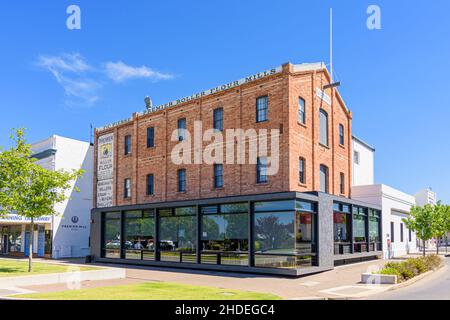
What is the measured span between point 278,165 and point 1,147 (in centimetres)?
1416

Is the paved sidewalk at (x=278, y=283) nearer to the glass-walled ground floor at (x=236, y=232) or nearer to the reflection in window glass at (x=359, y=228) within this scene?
the glass-walled ground floor at (x=236, y=232)

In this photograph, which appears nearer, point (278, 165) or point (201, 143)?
point (278, 165)

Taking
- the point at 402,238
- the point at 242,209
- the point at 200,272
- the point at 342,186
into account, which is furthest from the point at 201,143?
the point at 402,238

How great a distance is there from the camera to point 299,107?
25.2 metres

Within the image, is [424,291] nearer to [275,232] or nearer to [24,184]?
[275,232]

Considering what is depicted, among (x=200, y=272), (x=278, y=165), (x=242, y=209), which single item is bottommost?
(x=200, y=272)

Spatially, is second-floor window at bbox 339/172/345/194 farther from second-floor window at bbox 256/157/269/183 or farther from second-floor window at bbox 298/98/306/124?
second-floor window at bbox 256/157/269/183

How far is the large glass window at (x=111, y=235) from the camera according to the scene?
106ft

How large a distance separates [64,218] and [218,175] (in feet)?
61.4

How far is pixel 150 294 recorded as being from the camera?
49.0 feet

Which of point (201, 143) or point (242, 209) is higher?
point (201, 143)

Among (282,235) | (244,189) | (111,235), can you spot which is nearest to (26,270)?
(111,235)

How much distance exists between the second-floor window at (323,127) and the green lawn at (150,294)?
14.7 meters
